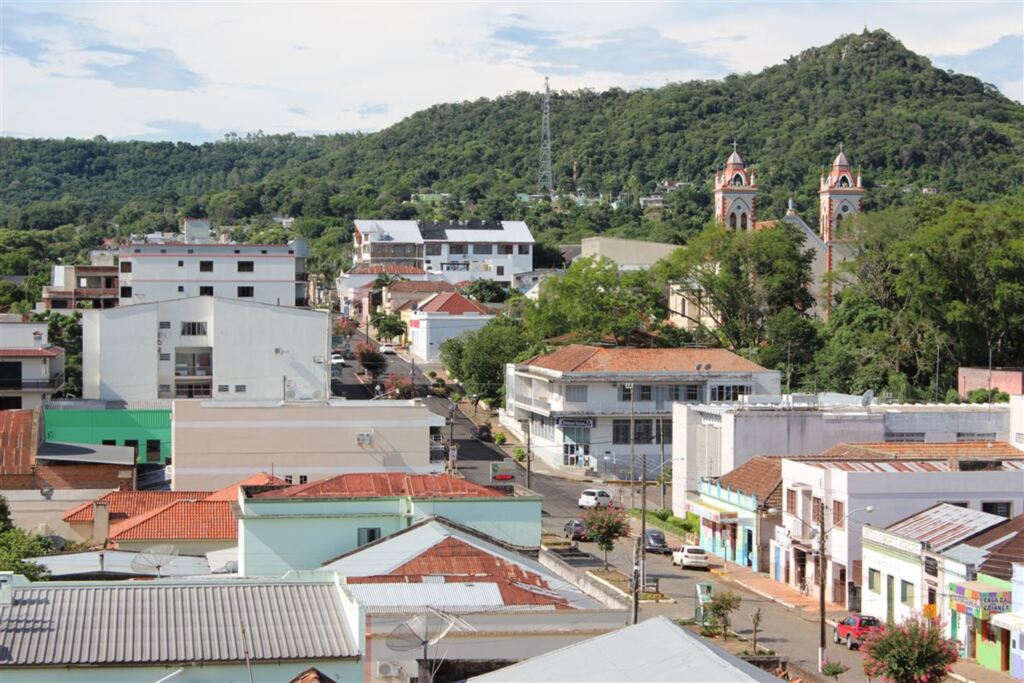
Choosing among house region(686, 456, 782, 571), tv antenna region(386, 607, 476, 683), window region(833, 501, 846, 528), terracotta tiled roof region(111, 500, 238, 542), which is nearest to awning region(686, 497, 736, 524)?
house region(686, 456, 782, 571)

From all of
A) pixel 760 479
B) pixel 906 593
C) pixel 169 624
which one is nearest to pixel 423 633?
pixel 169 624

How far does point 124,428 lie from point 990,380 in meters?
38.4

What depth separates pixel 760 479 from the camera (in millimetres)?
48531

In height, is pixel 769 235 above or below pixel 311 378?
above

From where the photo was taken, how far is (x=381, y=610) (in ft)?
74.4

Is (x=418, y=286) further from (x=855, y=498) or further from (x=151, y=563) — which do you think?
(x=151, y=563)

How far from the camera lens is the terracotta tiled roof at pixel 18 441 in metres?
48.3

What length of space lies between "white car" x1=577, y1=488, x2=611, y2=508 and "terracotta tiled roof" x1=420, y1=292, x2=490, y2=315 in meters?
41.3

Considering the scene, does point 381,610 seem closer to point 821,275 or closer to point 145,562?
point 145,562

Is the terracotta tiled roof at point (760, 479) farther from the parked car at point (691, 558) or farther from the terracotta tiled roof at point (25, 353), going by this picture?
the terracotta tiled roof at point (25, 353)

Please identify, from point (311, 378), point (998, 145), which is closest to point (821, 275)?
point (311, 378)

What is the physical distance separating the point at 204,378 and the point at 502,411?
18500 millimetres

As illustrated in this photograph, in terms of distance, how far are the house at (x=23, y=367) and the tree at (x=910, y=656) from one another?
41950mm

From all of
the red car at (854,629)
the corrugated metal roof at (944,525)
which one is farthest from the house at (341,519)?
the corrugated metal roof at (944,525)
